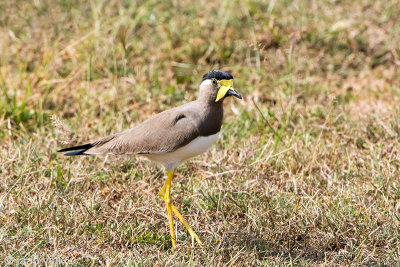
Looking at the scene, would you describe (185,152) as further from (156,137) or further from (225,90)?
(225,90)

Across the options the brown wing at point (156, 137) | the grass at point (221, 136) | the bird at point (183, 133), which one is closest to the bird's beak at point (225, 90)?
the bird at point (183, 133)

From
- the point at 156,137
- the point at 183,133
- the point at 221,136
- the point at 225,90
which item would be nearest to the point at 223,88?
the point at 225,90

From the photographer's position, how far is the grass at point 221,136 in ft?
13.4

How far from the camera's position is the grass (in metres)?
4.07

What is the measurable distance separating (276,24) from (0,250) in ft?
14.9

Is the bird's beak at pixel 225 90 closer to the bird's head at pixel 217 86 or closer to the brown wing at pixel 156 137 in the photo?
the bird's head at pixel 217 86

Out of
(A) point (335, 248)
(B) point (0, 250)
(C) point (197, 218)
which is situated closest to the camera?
(B) point (0, 250)

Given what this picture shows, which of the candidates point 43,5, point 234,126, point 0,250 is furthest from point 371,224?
point 43,5

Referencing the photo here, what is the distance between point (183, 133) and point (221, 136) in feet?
5.26

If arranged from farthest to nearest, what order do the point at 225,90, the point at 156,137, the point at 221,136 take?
the point at 221,136
the point at 156,137
the point at 225,90

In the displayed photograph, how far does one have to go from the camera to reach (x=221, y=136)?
564 centimetres

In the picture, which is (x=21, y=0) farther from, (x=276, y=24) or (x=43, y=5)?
(x=276, y=24)

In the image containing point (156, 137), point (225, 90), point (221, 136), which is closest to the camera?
point (225, 90)

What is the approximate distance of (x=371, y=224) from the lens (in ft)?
13.6
